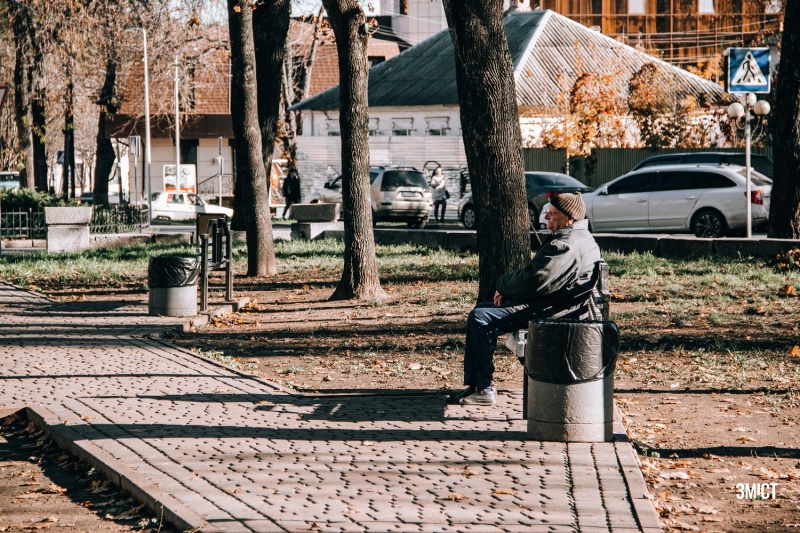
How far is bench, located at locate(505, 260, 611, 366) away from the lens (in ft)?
25.2

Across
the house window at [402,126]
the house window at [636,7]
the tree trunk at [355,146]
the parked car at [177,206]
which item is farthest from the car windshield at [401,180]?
Answer: the house window at [636,7]

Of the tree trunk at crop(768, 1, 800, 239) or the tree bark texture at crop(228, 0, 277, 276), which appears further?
the tree trunk at crop(768, 1, 800, 239)

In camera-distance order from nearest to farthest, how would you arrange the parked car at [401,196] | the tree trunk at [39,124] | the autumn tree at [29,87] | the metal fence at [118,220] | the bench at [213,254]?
1. the bench at [213,254]
2. the metal fence at [118,220]
3. the autumn tree at [29,87]
4. the tree trunk at [39,124]
5. the parked car at [401,196]

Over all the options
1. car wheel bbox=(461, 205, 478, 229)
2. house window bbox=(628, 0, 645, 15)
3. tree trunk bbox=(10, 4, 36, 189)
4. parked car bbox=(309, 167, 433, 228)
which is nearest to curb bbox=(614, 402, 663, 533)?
car wheel bbox=(461, 205, 478, 229)

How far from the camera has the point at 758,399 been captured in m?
8.66

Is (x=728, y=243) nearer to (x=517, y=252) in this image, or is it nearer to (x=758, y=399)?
(x=517, y=252)

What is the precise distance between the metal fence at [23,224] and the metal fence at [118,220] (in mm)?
1356

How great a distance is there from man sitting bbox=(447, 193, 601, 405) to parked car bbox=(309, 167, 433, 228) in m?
24.4

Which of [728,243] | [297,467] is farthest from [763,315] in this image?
[297,467]

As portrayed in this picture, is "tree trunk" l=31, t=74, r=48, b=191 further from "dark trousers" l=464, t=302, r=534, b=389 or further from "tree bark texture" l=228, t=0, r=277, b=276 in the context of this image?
"dark trousers" l=464, t=302, r=534, b=389

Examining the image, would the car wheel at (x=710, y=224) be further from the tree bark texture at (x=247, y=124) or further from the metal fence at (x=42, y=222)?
the metal fence at (x=42, y=222)

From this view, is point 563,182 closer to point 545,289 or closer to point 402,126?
point 402,126

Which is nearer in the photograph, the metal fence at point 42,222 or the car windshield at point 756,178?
the car windshield at point 756,178

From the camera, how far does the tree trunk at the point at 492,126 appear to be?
34.9ft
